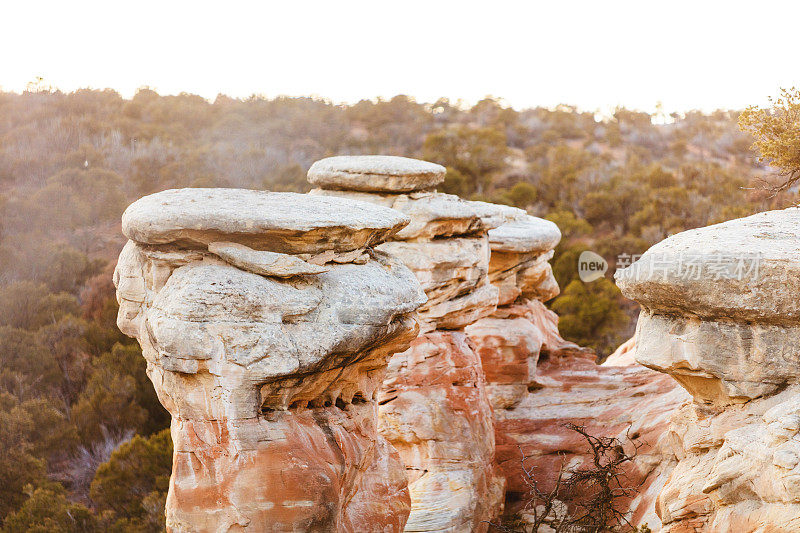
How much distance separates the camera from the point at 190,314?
5.50 metres

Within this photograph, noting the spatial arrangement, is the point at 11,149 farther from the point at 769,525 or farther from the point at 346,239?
the point at 769,525

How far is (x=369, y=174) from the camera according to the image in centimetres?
962

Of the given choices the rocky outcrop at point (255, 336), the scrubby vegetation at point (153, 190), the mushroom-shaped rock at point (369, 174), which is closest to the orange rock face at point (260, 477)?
the rocky outcrop at point (255, 336)

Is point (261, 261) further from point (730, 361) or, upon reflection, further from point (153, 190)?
point (153, 190)

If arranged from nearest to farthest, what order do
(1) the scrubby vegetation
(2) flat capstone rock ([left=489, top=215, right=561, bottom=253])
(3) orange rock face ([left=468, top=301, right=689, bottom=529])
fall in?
1. (3) orange rock face ([left=468, top=301, right=689, bottom=529])
2. (2) flat capstone rock ([left=489, top=215, right=561, bottom=253])
3. (1) the scrubby vegetation

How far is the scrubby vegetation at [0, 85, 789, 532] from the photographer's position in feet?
41.2

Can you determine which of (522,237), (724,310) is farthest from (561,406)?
(724,310)

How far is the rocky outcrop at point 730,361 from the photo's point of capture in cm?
573

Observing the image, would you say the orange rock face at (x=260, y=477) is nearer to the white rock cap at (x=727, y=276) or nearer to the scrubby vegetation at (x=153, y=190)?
the white rock cap at (x=727, y=276)

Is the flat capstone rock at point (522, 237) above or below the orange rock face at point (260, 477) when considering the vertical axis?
above

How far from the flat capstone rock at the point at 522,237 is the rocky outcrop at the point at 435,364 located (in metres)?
1.71

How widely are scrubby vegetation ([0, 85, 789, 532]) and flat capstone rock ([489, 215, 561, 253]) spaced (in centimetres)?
335
